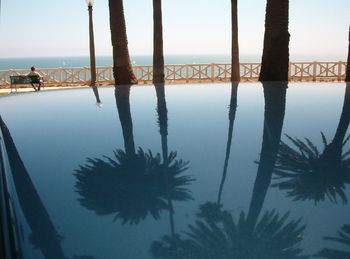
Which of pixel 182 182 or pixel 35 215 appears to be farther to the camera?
pixel 182 182

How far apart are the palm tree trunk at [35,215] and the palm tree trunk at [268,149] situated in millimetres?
946

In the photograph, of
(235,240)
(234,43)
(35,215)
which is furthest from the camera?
(234,43)

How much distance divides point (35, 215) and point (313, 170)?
1880mm

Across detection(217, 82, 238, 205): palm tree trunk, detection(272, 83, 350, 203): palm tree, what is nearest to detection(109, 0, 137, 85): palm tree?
detection(217, 82, 238, 205): palm tree trunk

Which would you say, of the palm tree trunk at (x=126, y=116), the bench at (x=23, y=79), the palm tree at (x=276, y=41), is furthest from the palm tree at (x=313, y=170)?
the bench at (x=23, y=79)

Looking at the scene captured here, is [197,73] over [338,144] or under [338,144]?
over

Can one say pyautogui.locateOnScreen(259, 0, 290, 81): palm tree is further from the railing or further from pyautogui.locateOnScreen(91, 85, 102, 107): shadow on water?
the railing

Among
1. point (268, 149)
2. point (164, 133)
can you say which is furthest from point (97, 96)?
point (268, 149)

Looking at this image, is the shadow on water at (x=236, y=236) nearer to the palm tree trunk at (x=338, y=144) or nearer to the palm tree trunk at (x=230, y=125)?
the palm tree trunk at (x=230, y=125)

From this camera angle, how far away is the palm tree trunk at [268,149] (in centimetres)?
211

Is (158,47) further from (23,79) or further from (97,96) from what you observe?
(97,96)

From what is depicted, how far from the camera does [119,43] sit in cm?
1241

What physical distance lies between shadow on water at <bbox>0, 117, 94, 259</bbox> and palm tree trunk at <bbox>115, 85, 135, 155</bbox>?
0.90m

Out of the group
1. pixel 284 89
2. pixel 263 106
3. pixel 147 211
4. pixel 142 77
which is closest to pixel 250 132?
pixel 263 106
